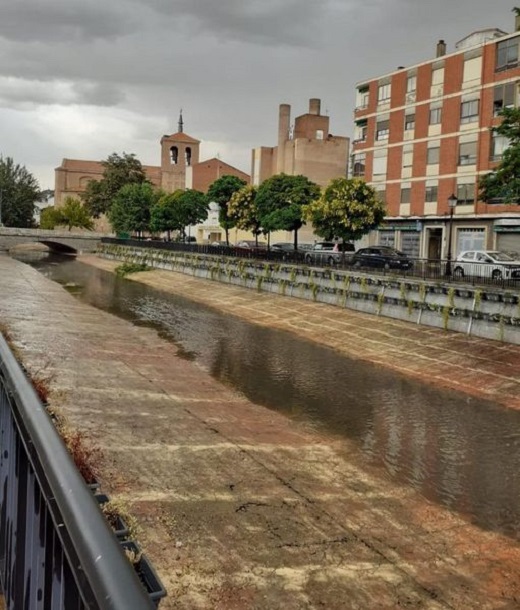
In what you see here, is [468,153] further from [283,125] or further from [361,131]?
[283,125]

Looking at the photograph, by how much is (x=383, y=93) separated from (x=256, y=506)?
52.7 meters

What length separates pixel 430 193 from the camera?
5034 centimetres

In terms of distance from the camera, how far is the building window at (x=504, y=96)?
142ft

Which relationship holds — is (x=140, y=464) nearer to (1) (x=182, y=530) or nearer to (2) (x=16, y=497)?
(1) (x=182, y=530)

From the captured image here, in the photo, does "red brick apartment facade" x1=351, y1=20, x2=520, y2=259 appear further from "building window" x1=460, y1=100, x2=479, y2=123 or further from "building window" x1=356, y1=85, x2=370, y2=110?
"building window" x1=356, y1=85, x2=370, y2=110

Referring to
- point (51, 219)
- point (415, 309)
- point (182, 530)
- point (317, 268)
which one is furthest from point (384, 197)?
point (51, 219)

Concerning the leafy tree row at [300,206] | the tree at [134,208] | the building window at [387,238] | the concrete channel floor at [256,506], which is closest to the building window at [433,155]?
the building window at [387,238]

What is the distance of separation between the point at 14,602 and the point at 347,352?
898 inches

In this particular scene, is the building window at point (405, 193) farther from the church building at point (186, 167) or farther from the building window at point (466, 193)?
the church building at point (186, 167)

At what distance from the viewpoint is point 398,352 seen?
24.5 metres

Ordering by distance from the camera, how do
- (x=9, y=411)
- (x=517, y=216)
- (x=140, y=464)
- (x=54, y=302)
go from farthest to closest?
(x=517, y=216) → (x=54, y=302) → (x=140, y=464) → (x=9, y=411)

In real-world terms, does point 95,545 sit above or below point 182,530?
above

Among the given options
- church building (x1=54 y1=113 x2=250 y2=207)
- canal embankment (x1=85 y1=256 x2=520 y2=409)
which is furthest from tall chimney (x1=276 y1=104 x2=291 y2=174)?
canal embankment (x1=85 y1=256 x2=520 y2=409)

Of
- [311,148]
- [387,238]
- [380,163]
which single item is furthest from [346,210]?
[311,148]
